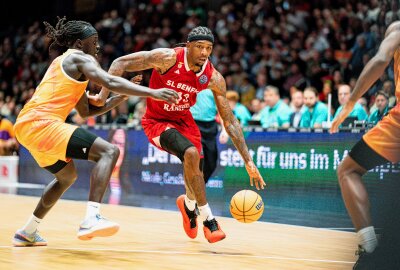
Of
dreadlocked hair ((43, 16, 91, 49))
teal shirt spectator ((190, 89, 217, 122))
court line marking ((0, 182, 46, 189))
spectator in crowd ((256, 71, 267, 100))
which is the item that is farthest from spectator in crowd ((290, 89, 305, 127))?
dreadlocked hair ((43, 16, 91, 49))

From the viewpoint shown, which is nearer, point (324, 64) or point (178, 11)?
point (324, 64)

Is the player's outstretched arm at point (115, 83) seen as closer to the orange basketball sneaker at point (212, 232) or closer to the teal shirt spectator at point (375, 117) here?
the orange basketball sneaker at point (212, 232)

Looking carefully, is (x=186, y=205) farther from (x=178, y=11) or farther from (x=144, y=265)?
(x=178, y=11)

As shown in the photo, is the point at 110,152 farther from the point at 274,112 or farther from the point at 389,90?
the point at 274,112

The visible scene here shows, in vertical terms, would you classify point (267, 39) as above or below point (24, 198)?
above

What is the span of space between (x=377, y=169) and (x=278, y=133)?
215 cm

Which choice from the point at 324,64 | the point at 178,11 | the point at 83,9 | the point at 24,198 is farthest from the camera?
the point at 83,9

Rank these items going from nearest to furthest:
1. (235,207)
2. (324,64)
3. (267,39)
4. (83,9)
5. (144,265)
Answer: (144,265), (235,207), (324,64), (267,39), (83,9)

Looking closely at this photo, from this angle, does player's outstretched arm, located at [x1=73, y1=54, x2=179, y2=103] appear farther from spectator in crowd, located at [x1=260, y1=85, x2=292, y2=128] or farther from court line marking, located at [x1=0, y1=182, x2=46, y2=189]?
court line marking, located at [x1=0, y1=182, x2=46, y2=189]

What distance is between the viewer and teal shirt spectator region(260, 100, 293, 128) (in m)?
13.7

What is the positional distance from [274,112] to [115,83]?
7564 mm

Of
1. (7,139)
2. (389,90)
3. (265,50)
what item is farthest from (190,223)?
(7,139)

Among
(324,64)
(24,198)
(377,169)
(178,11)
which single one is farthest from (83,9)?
(377,169)

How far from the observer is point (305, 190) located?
38.7 feet
